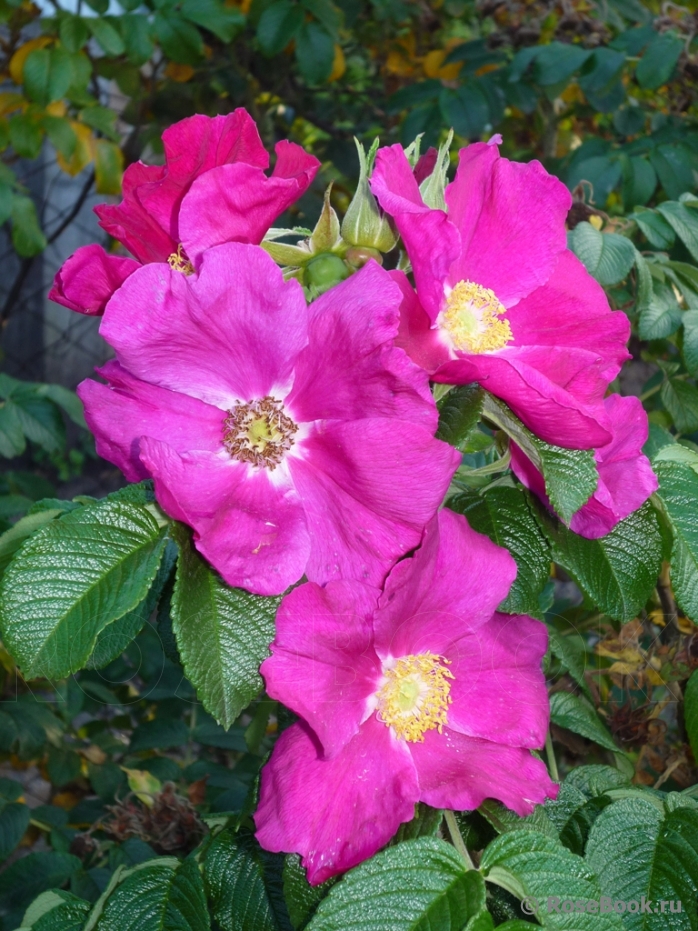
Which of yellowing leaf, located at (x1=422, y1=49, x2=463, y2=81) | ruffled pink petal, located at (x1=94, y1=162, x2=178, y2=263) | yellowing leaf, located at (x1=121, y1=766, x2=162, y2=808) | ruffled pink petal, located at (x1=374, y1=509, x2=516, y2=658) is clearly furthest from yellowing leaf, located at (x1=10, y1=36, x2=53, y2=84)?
ruffled pink petal, located at (x1=374, y1=509, x2=516, y2=658)

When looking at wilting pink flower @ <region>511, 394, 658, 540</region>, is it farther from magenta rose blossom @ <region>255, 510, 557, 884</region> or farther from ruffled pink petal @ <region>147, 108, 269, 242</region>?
ruffled pink petal @ <region>147, 108, 269, 242</region>

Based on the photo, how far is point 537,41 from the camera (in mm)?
2043

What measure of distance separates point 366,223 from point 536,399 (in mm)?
151

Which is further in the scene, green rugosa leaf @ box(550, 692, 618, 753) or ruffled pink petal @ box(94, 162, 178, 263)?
green rugosa leaf @ box(550, 692, 618, 753)

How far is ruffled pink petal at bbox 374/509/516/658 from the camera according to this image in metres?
0.52

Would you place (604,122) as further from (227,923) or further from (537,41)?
(227,923)

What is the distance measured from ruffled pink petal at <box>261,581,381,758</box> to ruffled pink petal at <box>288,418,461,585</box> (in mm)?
16

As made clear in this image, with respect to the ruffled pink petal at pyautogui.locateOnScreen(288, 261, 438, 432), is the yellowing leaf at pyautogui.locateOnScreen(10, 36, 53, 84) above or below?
below

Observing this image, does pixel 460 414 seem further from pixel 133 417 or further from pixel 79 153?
pixel 79 153

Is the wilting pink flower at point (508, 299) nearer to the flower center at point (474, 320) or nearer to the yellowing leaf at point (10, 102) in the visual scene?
the flower center at point (474, 320)

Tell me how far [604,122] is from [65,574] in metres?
2.17

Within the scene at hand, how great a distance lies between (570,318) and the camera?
0.61m

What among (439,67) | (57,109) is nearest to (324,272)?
(57,109)

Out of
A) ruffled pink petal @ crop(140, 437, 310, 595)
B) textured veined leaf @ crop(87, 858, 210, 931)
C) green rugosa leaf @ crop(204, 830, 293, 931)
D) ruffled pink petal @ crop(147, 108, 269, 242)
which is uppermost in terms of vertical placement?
ruffled pink petal @ crop(147, 108, 269, 242)
